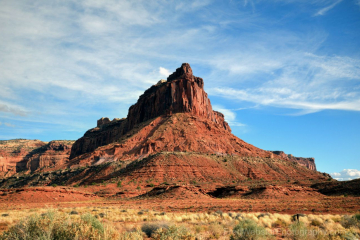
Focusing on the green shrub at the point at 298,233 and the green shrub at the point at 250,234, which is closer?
the green shrub at the point at 250,234

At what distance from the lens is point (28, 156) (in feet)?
518

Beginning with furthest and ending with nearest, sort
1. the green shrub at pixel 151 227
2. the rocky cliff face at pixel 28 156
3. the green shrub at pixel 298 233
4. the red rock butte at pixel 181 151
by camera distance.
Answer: the rocky cliff face at pixel 28 156 → the red rock butte at pixel 181 151 → the green shrub at pixel 151 227 → the green shrub at pixel 298 233

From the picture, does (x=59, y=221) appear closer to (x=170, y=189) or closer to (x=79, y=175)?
(x=170, y=189)

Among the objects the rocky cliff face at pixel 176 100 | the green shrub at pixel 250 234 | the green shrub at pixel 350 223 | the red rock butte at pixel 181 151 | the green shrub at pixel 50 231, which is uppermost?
the rocky cliff face at pixel 176 100

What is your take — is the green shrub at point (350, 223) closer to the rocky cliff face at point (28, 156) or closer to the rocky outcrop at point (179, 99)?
the rocky outcrop at point (179, 99)

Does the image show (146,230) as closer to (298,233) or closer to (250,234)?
(250,234)

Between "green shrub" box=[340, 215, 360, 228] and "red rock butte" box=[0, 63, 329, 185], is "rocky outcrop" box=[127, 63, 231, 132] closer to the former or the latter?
"red rock butte" box=[0, 63, 329, 185]

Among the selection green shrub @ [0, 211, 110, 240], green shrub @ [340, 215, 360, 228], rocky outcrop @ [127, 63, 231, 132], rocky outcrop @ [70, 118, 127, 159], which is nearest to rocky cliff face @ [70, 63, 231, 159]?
rocky outcrop @ [127, 63, 231, 132]

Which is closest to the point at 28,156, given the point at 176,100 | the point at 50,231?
the point at 176,100

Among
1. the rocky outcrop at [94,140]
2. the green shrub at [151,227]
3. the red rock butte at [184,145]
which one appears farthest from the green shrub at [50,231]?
the rocky outcrop at [94,140]

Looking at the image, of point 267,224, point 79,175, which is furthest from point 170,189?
point 79,175

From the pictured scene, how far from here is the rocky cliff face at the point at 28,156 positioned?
470ft

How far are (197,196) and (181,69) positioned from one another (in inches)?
2956

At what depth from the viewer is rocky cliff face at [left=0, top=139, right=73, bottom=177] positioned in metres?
143
